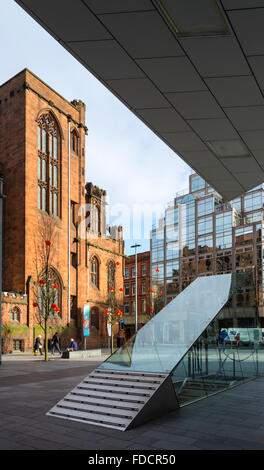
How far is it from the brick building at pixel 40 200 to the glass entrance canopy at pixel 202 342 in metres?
26.0

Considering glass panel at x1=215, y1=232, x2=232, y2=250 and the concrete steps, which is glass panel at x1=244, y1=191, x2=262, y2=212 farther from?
the concrete steps

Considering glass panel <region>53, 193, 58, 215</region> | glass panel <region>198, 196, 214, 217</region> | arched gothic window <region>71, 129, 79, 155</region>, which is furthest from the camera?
glass panel <region>198, 196, 214, 217</region>

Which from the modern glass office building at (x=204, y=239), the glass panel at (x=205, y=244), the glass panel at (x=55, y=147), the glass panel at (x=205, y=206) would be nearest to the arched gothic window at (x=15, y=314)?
the glass panel at (x=55, y=147)

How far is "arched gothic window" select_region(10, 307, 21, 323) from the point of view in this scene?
3783cm

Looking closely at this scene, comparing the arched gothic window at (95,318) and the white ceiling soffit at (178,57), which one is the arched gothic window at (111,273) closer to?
the arched gothic window at (95,318)

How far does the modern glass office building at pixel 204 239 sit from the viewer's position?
7331cm

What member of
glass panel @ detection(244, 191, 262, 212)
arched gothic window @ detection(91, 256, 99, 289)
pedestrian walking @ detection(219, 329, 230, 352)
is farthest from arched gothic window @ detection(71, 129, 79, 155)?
pedestrian walking @ detection(219, 329, 230, 352)

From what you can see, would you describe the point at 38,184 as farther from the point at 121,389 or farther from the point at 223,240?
the point at 223,240

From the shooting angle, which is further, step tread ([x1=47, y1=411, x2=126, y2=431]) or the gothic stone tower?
the gothic stone tower

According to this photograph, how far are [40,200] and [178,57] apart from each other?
130 ft

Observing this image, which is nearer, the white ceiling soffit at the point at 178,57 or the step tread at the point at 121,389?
the white ceiling soffit at the point at 178,57

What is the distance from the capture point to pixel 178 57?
5.96 m

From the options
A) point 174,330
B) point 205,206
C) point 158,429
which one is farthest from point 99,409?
point 205,206
